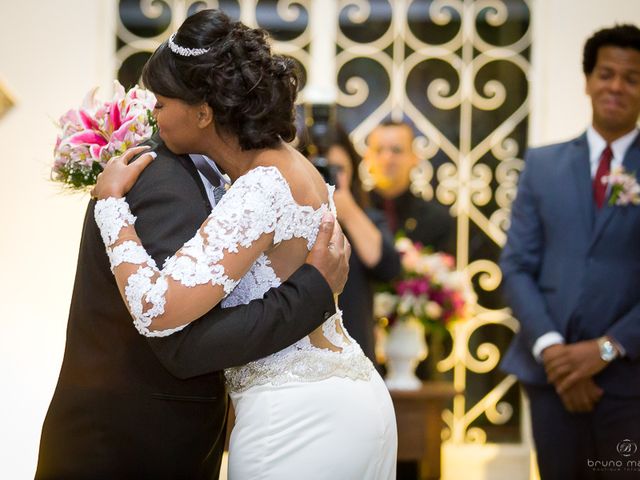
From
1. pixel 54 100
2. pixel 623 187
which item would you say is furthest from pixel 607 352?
pixel 54 100

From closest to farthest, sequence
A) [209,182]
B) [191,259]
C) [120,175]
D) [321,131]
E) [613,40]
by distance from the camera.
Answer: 1. [191,259]
2. [120,175]
3. [209,182]
4. [613,40]
5. [321,131]

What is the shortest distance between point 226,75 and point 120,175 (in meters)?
0.29

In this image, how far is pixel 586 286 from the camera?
10.8ft

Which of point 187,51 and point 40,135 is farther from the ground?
point 187,51

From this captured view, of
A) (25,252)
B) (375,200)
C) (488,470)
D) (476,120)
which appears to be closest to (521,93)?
(476,120)

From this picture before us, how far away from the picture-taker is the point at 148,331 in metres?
1.92

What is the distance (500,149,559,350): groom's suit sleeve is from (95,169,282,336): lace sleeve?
1.59 metres

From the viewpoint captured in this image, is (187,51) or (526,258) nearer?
(187,51)

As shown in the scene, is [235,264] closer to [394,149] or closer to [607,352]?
[607,352]

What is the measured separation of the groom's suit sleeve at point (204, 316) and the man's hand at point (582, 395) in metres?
1.48

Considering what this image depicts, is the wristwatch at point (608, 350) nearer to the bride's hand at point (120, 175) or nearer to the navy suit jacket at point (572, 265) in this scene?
the navy suit jacket at point (572, 265)

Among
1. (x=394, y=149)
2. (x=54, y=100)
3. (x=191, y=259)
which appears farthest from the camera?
(x=54, y=100)

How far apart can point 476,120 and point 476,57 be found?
0.33 m

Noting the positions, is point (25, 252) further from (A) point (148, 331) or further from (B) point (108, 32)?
(A) point (148, 331)
